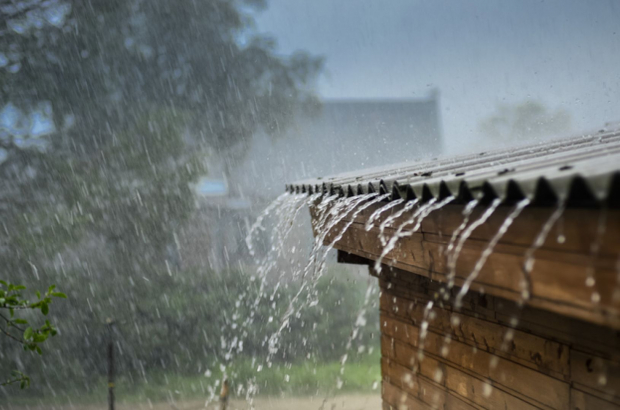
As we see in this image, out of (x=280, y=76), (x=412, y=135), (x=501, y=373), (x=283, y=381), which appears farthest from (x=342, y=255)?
(x=412, y=135)

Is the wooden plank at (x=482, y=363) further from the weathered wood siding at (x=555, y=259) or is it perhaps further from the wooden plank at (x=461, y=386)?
the weathered wood siding at (x=555, y=259)

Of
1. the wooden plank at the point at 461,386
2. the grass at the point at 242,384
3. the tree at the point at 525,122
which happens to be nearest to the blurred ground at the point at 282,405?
the grass at the point at 242,384

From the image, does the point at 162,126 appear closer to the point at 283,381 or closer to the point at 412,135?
the point at 283,381

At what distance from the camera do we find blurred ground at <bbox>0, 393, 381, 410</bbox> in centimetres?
1116

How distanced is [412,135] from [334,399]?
17.2m

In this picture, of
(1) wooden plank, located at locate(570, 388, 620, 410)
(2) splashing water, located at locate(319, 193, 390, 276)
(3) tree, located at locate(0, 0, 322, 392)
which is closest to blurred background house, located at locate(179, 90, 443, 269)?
(3) tree, located at locate(0, 0, 322, 392)

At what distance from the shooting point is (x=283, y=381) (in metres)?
13.5

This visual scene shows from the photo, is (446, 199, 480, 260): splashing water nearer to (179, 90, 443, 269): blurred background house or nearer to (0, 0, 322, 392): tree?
(179, 90, 443, 269): blurred background house

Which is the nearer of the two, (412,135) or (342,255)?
(342,255)

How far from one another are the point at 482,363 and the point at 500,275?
3.47 feet

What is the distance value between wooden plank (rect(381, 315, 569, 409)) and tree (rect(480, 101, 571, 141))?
24.7m

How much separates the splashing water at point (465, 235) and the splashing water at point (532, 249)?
0.12 metres

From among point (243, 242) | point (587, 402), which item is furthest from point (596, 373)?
point (243, 242)

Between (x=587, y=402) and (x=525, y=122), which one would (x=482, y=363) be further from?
(x=525, y=122)
